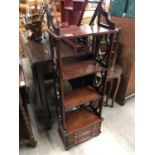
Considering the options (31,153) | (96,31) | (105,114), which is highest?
(96,31)

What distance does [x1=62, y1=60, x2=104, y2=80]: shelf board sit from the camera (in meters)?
1.26

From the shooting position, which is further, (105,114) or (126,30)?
(105,114)

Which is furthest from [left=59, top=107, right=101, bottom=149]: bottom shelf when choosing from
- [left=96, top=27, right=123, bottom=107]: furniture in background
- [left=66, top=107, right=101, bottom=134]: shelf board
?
[left=96, top=27, right=123, bottom=107]: furniture in background

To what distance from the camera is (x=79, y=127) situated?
1516mm

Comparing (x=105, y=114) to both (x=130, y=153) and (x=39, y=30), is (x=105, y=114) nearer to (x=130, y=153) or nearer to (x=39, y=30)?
(x=130, y=153)

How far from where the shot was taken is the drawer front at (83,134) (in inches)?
60.2

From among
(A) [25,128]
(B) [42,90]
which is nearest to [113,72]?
A: (B) [42,90]

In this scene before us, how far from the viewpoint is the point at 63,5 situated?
174 cm

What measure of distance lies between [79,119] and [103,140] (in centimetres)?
36

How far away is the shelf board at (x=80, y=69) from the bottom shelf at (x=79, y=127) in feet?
1.85

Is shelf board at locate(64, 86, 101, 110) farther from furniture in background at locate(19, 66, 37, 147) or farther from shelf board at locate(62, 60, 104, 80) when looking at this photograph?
furniture in background at locate(19, 66, 37, 147)

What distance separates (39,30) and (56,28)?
795 mm

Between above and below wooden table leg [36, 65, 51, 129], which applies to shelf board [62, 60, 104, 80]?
above
